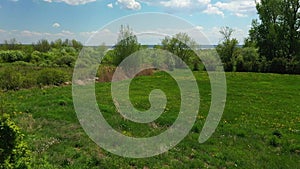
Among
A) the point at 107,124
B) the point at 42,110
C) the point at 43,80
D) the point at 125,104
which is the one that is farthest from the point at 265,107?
the point at 43,80

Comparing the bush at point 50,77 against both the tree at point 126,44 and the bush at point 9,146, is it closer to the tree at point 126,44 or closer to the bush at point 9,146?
the tree at point 126,44

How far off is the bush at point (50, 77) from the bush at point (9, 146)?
17.6 meters

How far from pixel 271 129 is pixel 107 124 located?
621 cm

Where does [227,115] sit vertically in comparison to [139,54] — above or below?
below

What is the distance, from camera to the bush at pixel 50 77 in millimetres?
21669

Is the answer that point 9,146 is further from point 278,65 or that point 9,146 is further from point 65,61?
point 278,65

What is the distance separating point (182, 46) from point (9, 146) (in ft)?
155

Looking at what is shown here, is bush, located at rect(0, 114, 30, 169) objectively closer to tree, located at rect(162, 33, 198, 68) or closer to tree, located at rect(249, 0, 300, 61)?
tree, located at rect(162, 33, 198, 68)

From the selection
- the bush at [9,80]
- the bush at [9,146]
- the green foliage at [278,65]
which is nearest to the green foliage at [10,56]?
the bush at [9,80]

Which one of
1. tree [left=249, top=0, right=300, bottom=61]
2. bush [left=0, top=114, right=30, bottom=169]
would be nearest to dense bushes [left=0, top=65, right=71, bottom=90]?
bush [left=0, top=114, right=30, bottom=169]

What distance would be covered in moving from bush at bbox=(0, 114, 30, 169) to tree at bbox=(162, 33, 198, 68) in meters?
44.1

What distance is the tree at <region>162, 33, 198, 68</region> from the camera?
4850 cm

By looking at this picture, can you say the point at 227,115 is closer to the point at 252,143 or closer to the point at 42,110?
the point at 252,143

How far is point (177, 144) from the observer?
346 inches
